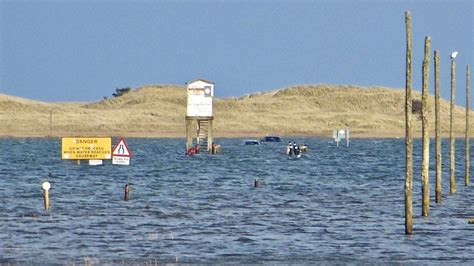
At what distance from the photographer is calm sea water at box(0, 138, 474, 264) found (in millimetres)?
33875

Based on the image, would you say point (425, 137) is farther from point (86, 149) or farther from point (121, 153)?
point (86, 149)

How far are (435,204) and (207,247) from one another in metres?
17.5

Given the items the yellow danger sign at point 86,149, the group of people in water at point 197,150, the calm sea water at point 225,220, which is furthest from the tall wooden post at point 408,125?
the group of people in water at point 197,150

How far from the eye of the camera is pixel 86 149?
89.0 metres

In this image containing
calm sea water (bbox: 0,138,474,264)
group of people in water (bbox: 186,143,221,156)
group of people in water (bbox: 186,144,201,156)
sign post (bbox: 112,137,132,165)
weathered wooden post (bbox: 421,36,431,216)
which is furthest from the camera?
group of people in water (bbox: 186,143,221,156)

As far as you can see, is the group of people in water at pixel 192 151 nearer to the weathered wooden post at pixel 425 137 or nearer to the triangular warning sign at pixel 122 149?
the triangular warning sign at pixel 122 149

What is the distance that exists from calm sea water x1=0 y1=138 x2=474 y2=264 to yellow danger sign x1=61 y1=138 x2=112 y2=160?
32.7 ft

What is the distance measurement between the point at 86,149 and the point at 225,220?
1820 inches

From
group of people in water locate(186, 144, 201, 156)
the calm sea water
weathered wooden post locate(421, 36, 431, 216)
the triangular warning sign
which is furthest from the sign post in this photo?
group of people in water locate(186, 144, 201, 156)

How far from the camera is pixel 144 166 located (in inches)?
3563

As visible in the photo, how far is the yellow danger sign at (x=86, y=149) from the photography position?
8756cm

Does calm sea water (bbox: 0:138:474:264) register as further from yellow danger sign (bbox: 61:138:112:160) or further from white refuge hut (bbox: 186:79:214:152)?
white refuge hut (bbox: 186:79:214:152)

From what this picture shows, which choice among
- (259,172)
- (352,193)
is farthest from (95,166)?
(352,193)

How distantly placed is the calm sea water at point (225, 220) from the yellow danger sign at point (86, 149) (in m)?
9.98
